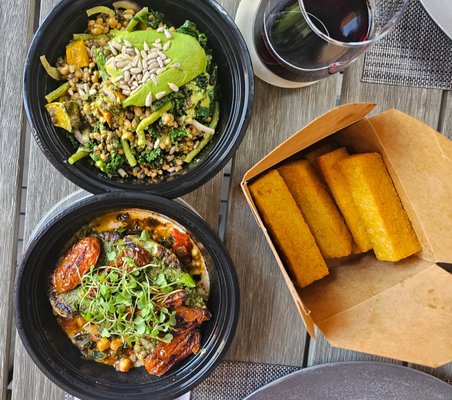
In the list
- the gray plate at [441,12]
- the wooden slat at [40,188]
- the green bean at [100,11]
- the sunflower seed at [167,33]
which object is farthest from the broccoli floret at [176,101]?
the gray plate at [441,12]

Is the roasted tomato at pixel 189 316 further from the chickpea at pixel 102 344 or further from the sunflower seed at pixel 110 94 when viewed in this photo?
the sunflower seed at pixel 110 94

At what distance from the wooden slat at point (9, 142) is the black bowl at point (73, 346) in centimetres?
A: 19

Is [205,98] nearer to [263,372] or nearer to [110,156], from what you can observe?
[110,156]

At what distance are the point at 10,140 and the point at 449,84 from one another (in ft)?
3.22

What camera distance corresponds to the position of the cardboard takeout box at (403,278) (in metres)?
1.08

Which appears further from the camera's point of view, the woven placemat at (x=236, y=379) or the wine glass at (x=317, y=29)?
the woven placemat at (x=236, y=379)

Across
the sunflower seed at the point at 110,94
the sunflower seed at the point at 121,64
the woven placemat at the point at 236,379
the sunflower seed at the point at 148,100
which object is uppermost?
the sunflower seed at the point at 121,64

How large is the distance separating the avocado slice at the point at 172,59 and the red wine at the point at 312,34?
5.6 inches

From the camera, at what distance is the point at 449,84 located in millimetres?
1225

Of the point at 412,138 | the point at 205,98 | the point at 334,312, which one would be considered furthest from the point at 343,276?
the point at 205,98

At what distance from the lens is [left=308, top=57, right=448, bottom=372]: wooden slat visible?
3.97 feet

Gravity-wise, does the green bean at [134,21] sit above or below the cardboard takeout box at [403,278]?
above

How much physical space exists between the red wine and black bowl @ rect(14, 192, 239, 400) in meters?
0.35

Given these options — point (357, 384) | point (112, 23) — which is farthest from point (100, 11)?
point (357, 384)
